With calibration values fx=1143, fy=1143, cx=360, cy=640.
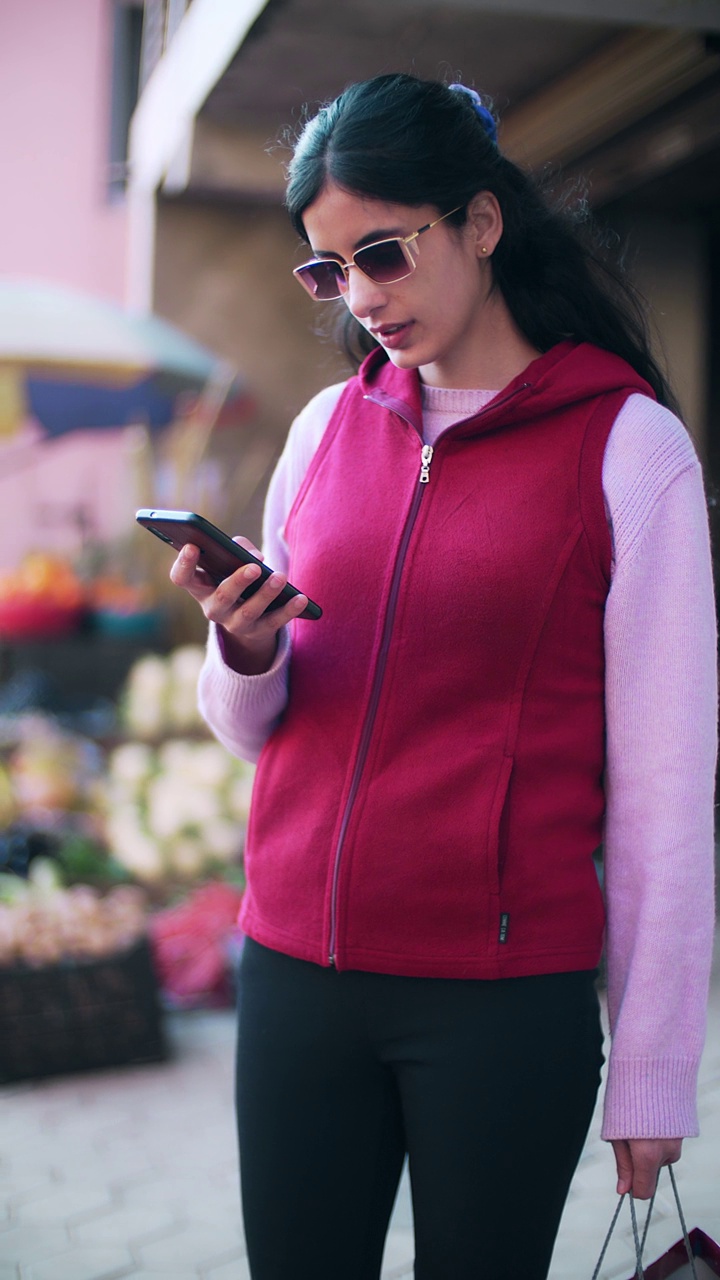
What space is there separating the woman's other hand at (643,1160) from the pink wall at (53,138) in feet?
39.5

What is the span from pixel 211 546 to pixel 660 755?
0.58 metres

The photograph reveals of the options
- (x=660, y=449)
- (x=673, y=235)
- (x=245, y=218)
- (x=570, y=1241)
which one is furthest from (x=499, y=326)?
(x=245, y=218)

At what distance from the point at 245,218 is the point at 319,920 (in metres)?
6.73

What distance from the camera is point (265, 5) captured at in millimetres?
4652

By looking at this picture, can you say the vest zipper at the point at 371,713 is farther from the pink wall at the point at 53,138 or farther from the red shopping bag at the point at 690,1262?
the pink wall at the point at 53,138

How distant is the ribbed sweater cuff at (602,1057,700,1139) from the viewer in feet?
4.31

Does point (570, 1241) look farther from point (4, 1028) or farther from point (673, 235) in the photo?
point (673, 235)

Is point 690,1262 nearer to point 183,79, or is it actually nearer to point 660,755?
point 660,755

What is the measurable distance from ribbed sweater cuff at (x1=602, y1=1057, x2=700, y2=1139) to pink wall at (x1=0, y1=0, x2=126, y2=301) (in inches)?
473

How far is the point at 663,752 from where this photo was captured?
133cm

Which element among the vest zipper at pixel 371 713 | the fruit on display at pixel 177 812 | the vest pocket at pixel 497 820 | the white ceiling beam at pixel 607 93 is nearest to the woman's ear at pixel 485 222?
the vest zipper at pixel 371 713

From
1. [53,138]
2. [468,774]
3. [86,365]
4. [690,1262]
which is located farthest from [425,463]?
[53,138]

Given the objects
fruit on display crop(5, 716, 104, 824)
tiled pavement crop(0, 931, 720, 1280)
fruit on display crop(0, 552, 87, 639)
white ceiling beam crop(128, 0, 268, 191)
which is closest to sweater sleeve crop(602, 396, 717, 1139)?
tiled pavement crop(0, 931, 720, 1280)

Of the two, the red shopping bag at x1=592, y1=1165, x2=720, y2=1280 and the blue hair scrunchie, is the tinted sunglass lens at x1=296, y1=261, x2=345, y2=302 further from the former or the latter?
the red shopping bag at x1=592, y1=1165, x2=720, y2=1280
